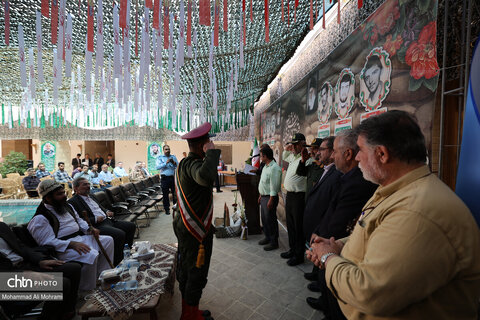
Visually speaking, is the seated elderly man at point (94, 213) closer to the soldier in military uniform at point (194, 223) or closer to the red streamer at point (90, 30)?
the soldier in military uniform at point (194, 223)

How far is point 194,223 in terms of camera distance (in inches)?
73.2

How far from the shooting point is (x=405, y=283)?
2.15 ft

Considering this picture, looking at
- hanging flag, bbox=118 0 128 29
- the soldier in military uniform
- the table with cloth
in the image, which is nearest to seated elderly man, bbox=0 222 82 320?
the table with cloth

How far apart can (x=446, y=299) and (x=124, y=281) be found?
94.1 inches

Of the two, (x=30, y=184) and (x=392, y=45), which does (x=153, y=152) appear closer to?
(x=30, y=184)

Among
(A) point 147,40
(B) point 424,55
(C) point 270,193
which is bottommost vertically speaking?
(C) point 270,193

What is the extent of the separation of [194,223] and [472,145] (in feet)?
6.53

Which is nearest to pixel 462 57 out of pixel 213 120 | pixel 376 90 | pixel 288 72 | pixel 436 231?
pixel 376 90

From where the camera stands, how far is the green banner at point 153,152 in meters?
15.0

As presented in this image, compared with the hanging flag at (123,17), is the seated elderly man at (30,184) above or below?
below

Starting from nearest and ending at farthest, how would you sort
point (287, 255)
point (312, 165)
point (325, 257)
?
point (325, 257) < point (312, 165) < point (287, 255)

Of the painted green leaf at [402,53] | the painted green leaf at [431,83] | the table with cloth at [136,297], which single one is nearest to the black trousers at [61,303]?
the table with cloth at [136,297]

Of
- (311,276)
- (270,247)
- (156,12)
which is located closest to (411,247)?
(311,276)

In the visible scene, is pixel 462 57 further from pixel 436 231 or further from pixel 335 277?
pixel 335 277
